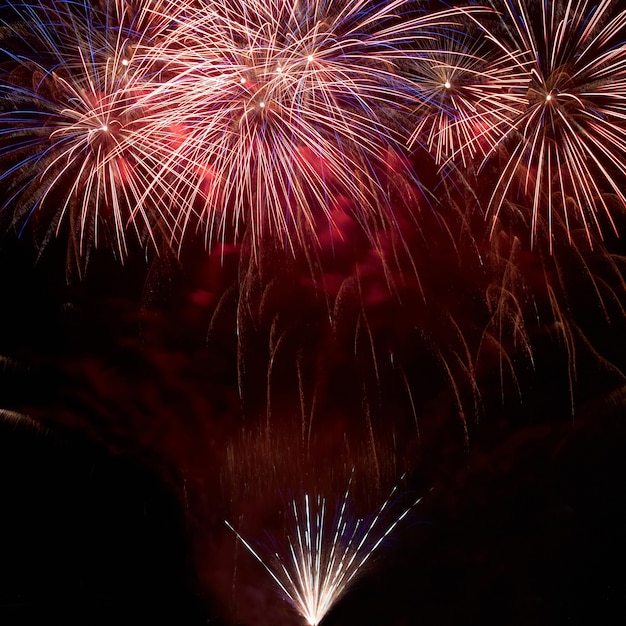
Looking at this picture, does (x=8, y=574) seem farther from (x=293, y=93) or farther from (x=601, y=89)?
(x=601, y=89)

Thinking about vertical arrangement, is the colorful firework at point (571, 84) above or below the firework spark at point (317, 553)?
above

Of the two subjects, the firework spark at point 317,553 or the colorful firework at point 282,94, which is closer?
the colorful firework at point 282,94

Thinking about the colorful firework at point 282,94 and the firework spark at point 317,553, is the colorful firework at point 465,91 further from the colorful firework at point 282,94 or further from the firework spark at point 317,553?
the firework spark at point 317,553

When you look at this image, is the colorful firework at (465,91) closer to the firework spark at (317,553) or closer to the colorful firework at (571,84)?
the colorful firework at (571,84)

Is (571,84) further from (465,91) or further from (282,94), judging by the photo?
(282,94)

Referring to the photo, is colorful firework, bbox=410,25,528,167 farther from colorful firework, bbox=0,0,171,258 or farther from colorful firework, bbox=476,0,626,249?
colorful firework, bbox=0,0,171,258

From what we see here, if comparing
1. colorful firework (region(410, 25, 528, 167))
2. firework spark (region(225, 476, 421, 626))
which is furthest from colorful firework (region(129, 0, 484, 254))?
firework spark (region(225, 476, 421, 626))

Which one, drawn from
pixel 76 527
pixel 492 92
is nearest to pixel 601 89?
pixel 492 92

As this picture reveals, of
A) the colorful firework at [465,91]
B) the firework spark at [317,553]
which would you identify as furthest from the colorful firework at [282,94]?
the firework spark at [317,553]
